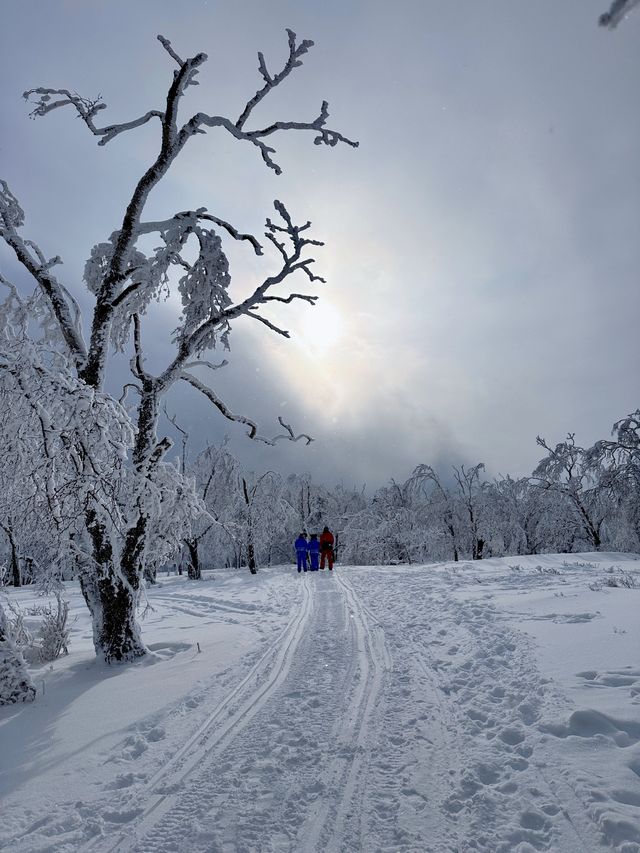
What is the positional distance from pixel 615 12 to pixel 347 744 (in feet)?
14.0

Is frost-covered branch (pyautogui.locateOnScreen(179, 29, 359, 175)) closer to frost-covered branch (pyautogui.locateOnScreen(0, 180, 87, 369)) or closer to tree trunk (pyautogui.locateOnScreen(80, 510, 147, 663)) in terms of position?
frost-covered branch (pyautogui.locateOnScreen(0, 180, 87, 369))

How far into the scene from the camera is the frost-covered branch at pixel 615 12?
1.18 m

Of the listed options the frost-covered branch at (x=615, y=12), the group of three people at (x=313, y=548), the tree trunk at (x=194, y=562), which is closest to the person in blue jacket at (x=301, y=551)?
the group of three people at (x=313, y=548)

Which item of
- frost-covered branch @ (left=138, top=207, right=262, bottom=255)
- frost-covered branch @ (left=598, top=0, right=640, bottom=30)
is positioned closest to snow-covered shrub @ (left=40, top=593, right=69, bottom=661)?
frost-covered branch @ (left=138, top=207, right=262, bottom=255)

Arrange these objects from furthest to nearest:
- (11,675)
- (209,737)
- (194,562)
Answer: (194,562) → (11,675) → (209,737)

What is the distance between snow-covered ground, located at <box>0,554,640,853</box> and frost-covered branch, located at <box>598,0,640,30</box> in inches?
132

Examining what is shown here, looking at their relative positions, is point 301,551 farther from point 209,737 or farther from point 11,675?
point 209,737

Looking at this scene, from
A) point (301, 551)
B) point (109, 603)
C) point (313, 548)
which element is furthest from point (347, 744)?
point (313, 548)

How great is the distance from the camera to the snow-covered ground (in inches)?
96.6

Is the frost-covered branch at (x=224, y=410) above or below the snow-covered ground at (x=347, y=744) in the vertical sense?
above

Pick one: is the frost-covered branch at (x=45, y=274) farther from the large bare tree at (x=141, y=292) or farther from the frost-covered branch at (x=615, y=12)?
the frost-covered branch at (x=615, y=12)

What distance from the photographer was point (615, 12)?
1193mm

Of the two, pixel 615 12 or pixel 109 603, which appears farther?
pixel 109 603

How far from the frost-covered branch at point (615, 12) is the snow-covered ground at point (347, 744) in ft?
11.0
